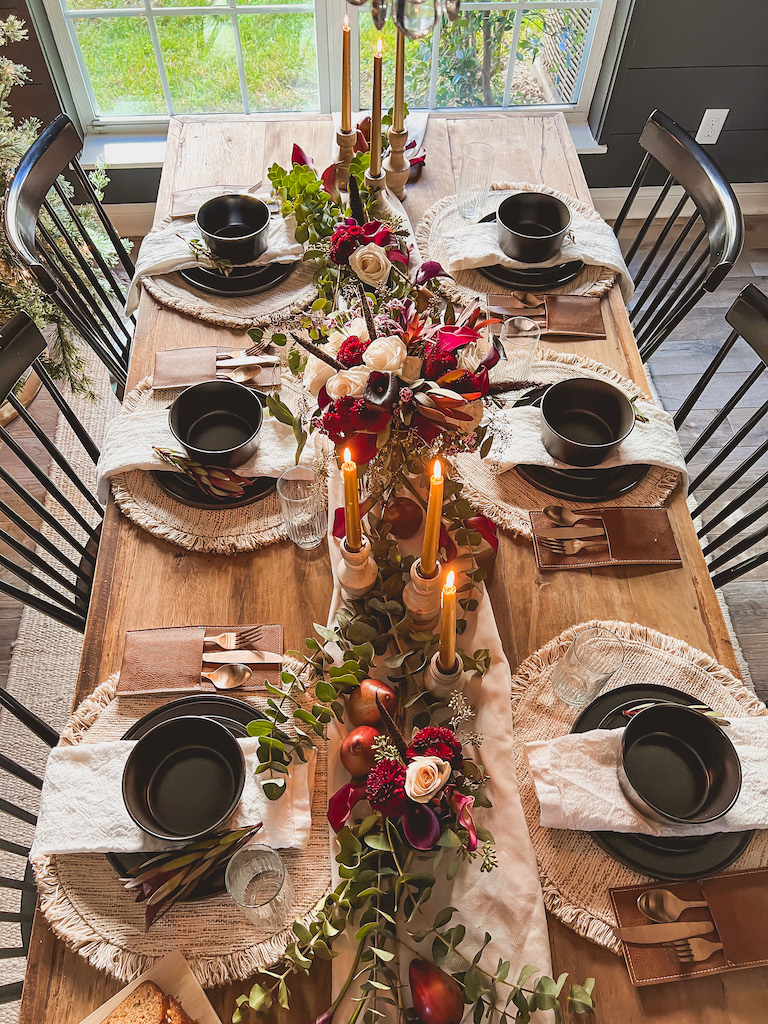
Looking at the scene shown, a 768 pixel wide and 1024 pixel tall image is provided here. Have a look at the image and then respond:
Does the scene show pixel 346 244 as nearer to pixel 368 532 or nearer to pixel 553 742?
pixel 368 532

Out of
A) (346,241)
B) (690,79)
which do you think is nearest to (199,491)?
(346,241)

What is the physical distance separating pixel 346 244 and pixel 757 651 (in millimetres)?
1617

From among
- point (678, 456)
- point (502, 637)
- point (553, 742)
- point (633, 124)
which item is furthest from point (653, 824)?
point (633, 124)

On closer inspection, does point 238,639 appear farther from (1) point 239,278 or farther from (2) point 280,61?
(2) point 280,61

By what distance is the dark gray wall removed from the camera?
2590 millimetres

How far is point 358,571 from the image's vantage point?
1050 millimetres

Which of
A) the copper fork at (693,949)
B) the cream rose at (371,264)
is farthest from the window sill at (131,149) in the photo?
the copper fork at (693,949)

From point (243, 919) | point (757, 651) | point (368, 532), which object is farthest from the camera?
point (757, 651)

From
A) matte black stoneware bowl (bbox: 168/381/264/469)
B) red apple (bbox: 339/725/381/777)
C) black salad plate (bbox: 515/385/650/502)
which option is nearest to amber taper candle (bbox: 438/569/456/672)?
red apple (bbox: 339/725/381/777)

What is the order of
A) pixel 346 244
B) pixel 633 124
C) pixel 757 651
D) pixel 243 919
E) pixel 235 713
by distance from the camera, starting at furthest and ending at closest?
pixel 633 124, pixel 757 651, pixel 346 244, pixel 235 713, pixel 243 919

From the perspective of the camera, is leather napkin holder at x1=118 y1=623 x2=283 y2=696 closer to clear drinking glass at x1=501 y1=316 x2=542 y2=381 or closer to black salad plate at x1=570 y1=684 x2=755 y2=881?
black salad plate at x1=570 y1=684 x2=755 y2=881

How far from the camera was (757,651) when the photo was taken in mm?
2105

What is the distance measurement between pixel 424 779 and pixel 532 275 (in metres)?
1.16

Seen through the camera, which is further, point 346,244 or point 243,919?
point 346,244
